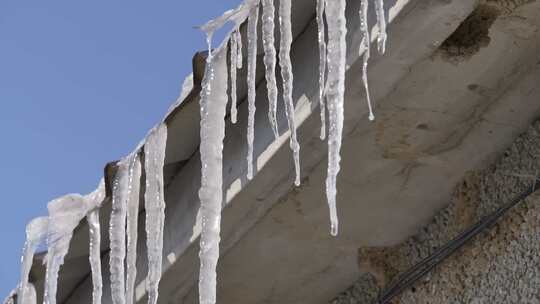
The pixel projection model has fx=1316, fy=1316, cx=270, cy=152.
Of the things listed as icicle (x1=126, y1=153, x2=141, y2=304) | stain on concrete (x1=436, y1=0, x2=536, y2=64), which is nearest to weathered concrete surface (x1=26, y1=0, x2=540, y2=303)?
stain on concrete (x1=436, y1=0, x2=536, y2=64)

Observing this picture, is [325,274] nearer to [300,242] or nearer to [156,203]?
[300,242]

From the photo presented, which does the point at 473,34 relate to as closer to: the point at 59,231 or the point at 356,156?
the point at 356,156

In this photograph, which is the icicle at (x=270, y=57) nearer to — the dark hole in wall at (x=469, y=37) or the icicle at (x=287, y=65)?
the icicle at (x=287, y=65)

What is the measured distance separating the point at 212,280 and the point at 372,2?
0.78 meters

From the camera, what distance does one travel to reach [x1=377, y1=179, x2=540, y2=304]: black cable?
140 inches

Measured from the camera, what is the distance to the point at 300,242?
389 centimetres

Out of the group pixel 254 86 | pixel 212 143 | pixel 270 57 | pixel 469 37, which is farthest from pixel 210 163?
pixel 469 37

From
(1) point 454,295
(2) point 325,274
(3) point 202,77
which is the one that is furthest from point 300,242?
(3) point 202,77

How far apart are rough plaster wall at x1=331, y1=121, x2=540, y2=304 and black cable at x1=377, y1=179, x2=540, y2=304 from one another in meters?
0.02

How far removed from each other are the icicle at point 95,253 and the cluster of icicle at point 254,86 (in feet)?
1.52

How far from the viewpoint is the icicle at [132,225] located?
3572mm

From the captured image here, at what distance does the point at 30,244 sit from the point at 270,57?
3.69ft

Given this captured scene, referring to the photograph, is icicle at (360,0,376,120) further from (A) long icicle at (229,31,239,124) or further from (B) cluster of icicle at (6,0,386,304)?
(A) long icicle at (229,31,239,124)

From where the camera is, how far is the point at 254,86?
3340 mm
